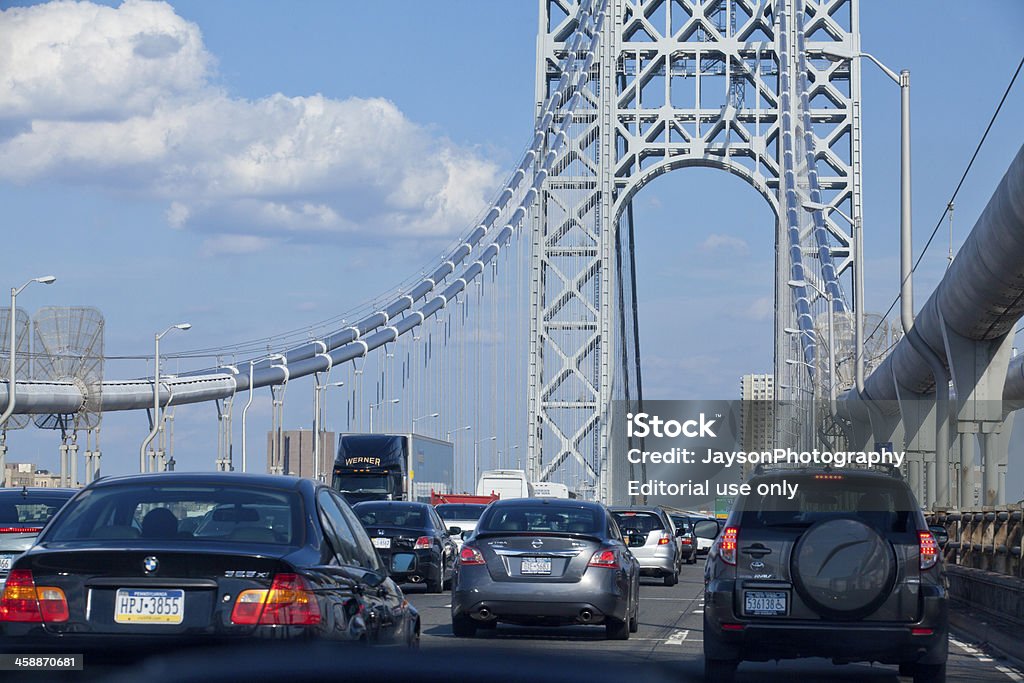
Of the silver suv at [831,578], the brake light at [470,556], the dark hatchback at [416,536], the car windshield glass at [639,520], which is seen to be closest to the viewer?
the silver suv at [831,578]

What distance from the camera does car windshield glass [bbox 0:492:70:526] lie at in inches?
617

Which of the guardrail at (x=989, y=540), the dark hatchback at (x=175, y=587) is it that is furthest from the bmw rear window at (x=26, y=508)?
the guardrail at (x=989, y=540)

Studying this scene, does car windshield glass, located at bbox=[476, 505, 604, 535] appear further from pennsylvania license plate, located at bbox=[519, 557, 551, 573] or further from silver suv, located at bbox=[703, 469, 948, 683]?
silver suv, located at bbox=[703, 469, 948, 683]

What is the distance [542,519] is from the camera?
51.8 ft

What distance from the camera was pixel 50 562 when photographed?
23.7 ft

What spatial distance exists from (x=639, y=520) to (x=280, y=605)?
23135 mm

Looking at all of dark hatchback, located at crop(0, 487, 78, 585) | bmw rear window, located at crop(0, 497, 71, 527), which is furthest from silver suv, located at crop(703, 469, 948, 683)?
bmw rear window, located at crop(0, 497, 71, 527)

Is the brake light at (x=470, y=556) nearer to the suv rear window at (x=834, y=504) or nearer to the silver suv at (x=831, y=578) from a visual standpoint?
the silver suv at (x=831, y=578)

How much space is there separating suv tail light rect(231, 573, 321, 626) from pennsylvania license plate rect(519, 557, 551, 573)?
26.5 ft

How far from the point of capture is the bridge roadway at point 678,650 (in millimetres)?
12820

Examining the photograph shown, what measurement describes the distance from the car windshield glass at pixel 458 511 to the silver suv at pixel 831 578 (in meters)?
23.0

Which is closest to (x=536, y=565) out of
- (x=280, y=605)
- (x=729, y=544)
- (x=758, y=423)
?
(x=729, y=544)

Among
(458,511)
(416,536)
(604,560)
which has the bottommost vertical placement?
(458,511)

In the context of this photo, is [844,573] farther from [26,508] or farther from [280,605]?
[26,508]
